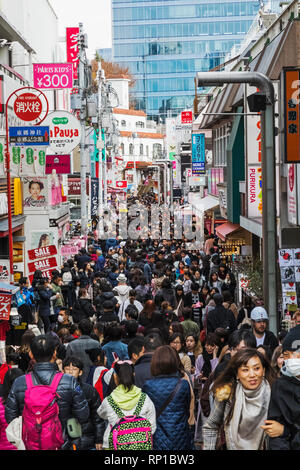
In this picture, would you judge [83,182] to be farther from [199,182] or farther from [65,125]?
[199,182]

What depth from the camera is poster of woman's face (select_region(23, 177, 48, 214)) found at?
2752cm

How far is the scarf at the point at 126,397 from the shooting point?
6.17m

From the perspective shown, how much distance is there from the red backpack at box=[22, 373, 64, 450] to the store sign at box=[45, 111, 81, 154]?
19720mm

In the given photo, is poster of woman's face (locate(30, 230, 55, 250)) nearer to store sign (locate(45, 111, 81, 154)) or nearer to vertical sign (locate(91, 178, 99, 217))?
store sign (locate(45, 111, 81, 154))

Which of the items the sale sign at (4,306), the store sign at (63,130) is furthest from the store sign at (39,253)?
the store sign at (63,130)

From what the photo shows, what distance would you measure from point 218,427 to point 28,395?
56.9 inches

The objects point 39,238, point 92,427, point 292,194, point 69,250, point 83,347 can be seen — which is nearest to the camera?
point 92,427

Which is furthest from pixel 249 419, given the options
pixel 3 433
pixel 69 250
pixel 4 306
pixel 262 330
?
pixel 69 250

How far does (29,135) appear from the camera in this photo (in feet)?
66.5

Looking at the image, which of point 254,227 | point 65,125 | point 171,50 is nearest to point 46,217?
point 65,125

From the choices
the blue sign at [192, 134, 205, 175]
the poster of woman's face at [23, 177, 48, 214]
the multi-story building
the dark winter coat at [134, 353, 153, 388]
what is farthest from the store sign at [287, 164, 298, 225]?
the multi-story building

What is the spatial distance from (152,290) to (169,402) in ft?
40.7

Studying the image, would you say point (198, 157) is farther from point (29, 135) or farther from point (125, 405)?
point (125, 405)

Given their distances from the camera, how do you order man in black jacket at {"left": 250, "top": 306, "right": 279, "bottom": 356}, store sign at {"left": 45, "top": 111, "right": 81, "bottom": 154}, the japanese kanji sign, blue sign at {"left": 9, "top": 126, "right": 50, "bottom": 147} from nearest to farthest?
man in black jacket at {"left": 250, "top": 306, "right": 279, "bottom": 356} < the japanese kanji sign < blue sign at {"left": 9, "top": 126, "right": 50, "bottom": 147} < store sign at {"left": 45, "top": 111, "right": 81, "bottom": 154}
